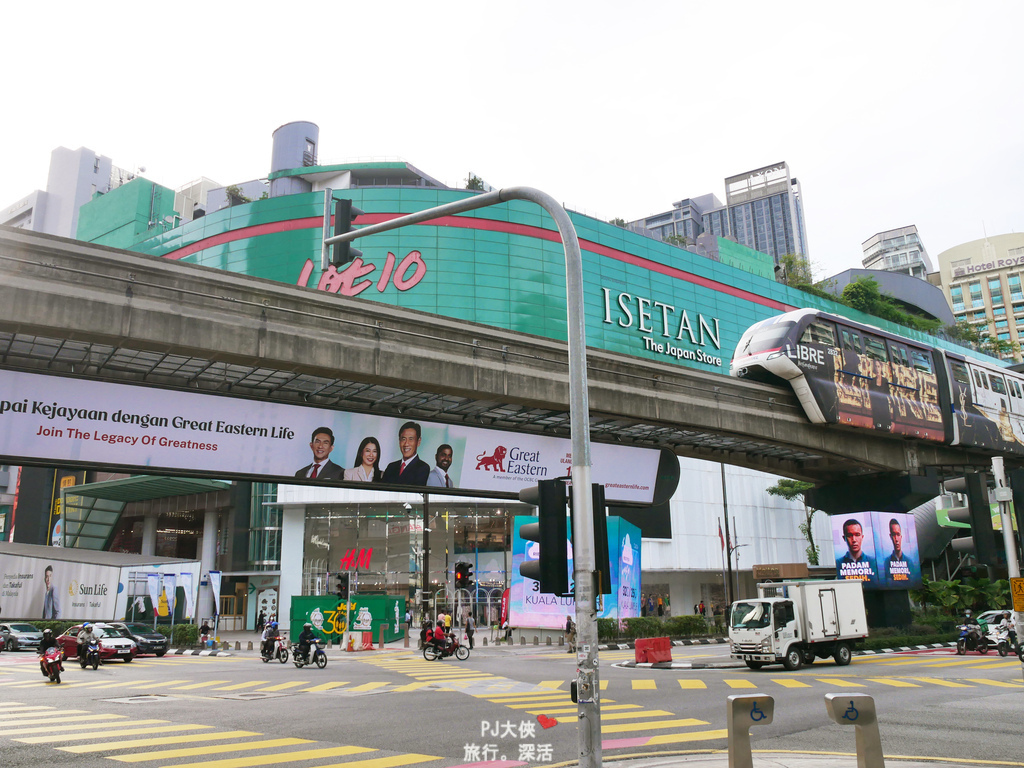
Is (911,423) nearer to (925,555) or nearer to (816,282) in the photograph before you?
(925,555)

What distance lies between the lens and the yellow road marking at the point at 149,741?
1082 cm

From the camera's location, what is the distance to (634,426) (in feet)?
79.6

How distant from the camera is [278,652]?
2858 cm

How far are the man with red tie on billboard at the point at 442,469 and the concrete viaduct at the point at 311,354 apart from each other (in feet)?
3.04

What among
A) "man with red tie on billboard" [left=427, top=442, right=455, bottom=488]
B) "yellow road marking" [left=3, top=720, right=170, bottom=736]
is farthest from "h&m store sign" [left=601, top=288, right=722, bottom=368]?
"yellow road marking" [left=3, top=720, right=170, bottom=736]

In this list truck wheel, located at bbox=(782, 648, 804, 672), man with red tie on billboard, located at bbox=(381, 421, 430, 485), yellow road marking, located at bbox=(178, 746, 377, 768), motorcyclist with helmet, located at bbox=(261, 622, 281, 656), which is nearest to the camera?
yellow road marking, located at bbox=(178, 746, 377, 768)

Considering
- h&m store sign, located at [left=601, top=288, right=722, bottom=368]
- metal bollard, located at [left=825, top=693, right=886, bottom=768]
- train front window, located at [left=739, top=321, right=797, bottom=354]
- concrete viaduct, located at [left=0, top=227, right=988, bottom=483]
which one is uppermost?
h&m store sign, located at [left=601, top=288, right=722, bottom=368]

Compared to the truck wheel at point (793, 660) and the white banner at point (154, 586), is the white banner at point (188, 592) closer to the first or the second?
the white banner at point (154, 586)

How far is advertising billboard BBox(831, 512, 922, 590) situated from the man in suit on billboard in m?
20.8

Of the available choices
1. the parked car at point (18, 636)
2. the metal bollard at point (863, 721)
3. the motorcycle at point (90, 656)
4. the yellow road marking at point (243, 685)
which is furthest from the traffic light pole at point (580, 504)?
the parked car at point (18, 636)

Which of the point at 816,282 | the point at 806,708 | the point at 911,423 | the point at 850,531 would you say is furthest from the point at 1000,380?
the point at 816,282

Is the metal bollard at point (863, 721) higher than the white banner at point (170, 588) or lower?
lower

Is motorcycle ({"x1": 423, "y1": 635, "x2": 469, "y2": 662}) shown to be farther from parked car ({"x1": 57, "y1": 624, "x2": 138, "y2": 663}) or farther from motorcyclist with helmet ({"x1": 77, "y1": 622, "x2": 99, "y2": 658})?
parked car ({"x1": 57, "y1": 624, "x2": 138, "y2": 663})

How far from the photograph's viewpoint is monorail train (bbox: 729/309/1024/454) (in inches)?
1069
